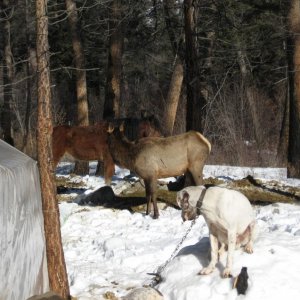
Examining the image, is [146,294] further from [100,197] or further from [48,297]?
[100,197]

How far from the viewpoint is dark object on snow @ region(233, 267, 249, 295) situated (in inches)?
280

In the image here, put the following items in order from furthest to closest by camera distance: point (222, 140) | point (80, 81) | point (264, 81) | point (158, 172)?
point (264, 81) → point (222, 140) → point (80, 81) → point (158, 172)

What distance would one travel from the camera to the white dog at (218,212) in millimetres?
7355

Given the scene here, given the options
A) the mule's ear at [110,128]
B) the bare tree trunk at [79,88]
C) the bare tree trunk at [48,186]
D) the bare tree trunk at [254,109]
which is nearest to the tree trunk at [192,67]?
the mule's ear at [110,128]

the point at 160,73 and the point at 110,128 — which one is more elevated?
the point at 160,73

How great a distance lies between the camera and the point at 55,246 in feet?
26.0

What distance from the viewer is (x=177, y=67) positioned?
20078mm

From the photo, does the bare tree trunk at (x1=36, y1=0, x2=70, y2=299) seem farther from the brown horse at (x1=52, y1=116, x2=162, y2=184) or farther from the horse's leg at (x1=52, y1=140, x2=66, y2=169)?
the horse's leg at (x1=52, y1=140, x2=66, y2=169)

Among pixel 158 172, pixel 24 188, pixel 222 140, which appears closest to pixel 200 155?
pixel 158 172

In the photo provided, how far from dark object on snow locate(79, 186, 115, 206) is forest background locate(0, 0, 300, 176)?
7.39ft

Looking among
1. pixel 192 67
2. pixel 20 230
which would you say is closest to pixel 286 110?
pixel 192 67

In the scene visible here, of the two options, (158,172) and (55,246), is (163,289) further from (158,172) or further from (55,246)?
(158,172)

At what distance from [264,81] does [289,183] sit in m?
19.6

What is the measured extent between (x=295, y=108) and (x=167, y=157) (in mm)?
5938
